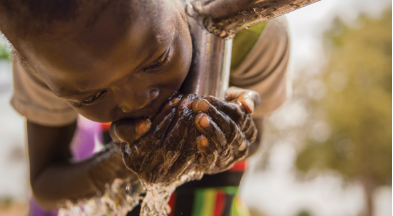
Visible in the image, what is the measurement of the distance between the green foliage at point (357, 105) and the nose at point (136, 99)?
1860 mm

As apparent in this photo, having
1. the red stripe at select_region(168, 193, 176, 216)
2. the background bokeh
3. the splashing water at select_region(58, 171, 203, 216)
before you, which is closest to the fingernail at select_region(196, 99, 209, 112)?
the splashing water at select_region(58, 171, 203, 216)

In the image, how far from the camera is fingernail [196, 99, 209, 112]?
268 mm

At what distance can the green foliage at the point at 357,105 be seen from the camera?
6.14 ft

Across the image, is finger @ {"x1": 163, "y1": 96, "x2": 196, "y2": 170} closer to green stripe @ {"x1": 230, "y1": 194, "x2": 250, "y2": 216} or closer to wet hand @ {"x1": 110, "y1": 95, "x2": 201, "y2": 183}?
wet hand @ {"x1": 110, "y1": 95, "x2": 201, "y2": 183}

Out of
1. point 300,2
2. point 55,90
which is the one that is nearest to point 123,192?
point 55,90

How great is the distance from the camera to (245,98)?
0.32 m

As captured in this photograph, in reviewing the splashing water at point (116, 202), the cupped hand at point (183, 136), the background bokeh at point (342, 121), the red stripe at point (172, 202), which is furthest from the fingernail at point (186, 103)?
the background bokeh at point (342, 121)

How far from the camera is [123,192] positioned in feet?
1.62

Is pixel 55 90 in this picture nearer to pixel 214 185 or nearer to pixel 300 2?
pixel 300 2

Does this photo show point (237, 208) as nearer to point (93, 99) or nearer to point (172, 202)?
point (172, 202)

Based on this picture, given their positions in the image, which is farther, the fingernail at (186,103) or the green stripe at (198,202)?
the green stripe at (198,202)

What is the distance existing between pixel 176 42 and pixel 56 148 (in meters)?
0.38

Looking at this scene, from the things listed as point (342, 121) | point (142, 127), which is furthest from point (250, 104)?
point (342, 121)

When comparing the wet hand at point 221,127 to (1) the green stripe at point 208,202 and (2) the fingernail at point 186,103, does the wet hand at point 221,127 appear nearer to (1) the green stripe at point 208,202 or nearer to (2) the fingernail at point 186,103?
(2) the fingernail at point 186,103
